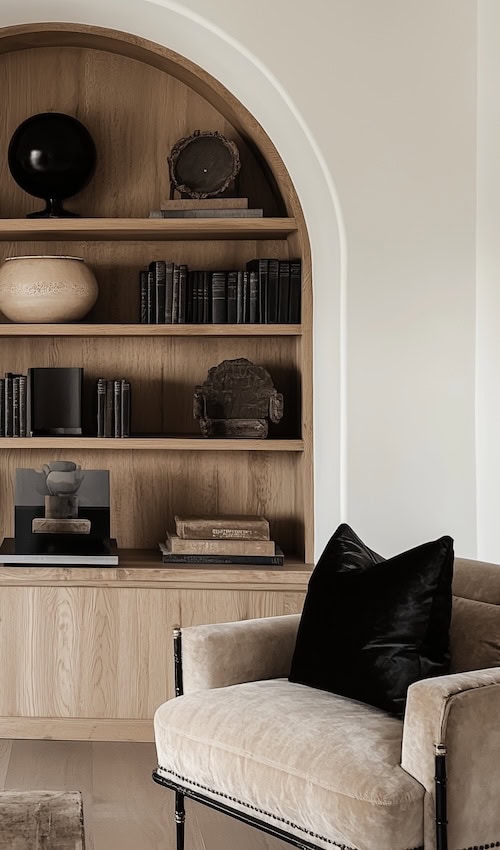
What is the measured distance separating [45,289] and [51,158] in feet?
1.55

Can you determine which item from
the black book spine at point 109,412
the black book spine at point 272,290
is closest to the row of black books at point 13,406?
the black book spine at point 109,412

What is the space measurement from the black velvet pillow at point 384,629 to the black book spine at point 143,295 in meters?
1.47

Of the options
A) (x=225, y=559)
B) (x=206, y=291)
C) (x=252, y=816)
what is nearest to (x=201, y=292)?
(x=206, y=291)

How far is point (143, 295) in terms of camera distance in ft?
11.8

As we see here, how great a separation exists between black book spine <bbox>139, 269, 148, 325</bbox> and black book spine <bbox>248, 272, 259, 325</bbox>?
0.37 meters

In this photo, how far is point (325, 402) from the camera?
11.5 feet

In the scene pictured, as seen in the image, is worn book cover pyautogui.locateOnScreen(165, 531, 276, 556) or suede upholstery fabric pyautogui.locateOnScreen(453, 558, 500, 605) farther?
worn book cover pyautogui.locateOnScreen(165, 531, 276, 556)

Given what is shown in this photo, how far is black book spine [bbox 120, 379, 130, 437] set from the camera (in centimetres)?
356

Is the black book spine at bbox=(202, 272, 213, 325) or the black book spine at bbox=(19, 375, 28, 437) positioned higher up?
the black book spine at bbox=(202, 272, 213, 325)

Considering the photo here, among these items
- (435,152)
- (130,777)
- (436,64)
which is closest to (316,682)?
(130,777)

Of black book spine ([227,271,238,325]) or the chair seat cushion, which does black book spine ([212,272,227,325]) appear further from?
the chair seat cushion

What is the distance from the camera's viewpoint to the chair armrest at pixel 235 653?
8.39 ft

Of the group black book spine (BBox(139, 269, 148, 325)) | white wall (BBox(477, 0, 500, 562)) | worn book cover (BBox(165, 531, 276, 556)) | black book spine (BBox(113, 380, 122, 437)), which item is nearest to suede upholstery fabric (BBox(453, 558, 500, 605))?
white wall (BBox(477, 0, 500, 562))

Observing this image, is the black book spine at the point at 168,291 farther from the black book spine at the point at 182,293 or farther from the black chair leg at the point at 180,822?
the black chair leg at the point at 180,822
